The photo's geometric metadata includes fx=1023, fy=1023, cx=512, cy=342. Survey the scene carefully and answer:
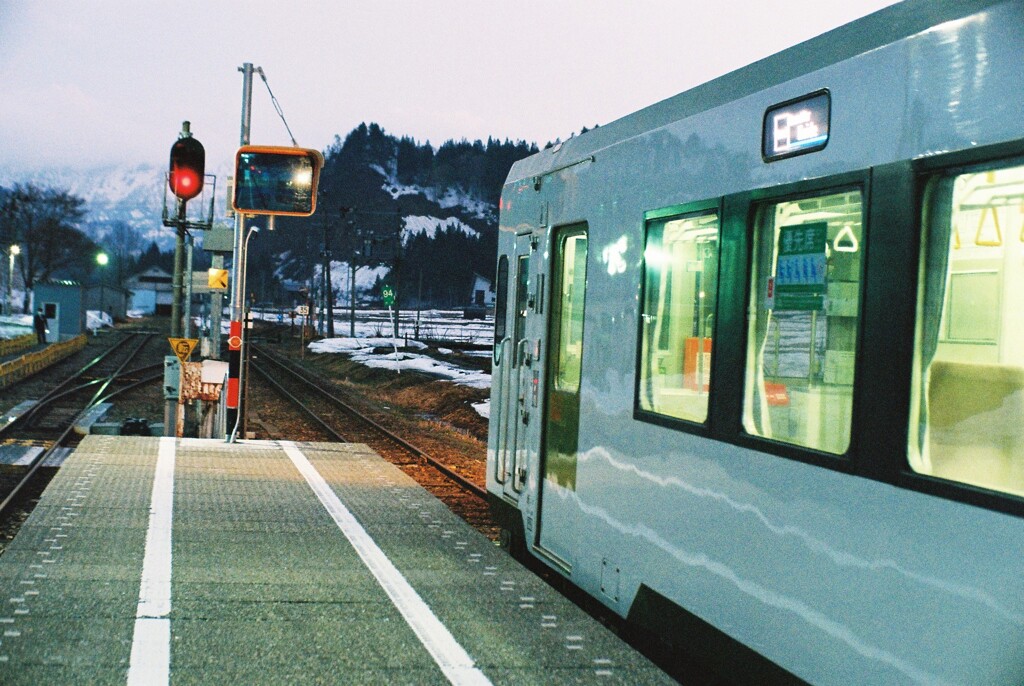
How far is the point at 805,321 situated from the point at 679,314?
1122 mm

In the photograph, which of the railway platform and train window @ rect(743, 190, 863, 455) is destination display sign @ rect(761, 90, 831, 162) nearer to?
train window @ rect(743, 190, 863, 455)

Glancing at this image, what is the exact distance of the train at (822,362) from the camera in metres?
3.14

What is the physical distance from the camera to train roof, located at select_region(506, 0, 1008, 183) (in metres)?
3.54

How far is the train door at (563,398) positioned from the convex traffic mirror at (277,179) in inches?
231

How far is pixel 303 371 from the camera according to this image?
38375 millimetres

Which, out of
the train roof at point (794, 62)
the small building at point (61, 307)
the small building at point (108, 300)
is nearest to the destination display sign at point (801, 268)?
the train roof at point (794, 62)

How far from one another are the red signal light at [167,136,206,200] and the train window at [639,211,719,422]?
6053 mm

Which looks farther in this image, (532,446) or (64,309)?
(64,309)

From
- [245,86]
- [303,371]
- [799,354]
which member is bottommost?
[303,371]

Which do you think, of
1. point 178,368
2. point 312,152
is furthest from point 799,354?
point 178,368

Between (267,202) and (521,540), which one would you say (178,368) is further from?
(521,540)

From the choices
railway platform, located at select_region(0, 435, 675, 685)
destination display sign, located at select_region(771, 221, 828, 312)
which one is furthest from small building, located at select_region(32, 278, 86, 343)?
destination display sign, located at select_region(771, 221, 828, 312)

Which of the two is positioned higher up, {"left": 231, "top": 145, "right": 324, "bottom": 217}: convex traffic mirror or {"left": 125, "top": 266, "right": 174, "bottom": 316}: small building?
{"left": 231, "top": 145, "right": 324, "bottom": 217}: convex traffic mirror

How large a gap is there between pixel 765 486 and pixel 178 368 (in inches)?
469
